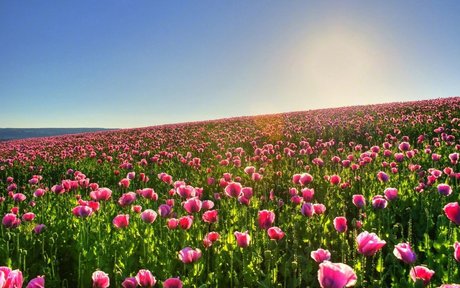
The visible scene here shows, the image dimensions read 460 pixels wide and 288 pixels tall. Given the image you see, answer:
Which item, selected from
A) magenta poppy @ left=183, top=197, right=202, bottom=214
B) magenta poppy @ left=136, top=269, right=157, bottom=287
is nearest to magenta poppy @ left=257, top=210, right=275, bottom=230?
magenta poppy @ left=183, top=197, right=202, bottom=214

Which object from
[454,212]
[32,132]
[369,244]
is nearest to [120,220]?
[369,244]

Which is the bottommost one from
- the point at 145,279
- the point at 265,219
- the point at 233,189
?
the point at 145,279

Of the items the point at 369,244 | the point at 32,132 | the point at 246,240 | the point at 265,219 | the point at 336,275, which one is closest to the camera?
the point at 336,275

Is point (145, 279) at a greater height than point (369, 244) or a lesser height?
lesser

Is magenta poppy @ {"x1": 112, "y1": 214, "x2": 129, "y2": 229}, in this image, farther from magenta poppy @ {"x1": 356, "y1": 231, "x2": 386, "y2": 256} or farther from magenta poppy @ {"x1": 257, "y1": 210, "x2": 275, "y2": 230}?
magenta poppy @ {"x1": 356, "y1": 231, "x2": 386, "y2": 256}

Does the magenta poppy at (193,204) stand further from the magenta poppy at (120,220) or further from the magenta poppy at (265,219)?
the magenta poppy at (265,219)

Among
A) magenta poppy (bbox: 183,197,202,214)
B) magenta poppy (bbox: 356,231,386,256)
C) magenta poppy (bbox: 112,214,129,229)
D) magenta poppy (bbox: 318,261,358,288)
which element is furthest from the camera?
magenta poppy (bbox: 183,197,202,214)

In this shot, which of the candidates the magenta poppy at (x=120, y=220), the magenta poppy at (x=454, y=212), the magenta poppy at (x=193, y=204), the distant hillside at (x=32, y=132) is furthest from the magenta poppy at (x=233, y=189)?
the distant hillside at (x=32, y=132)

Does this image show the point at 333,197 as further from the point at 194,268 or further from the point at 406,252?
the point at 406,252

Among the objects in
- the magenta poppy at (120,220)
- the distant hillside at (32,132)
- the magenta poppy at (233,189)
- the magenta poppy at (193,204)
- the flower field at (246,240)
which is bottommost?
the flower field at (246,240)

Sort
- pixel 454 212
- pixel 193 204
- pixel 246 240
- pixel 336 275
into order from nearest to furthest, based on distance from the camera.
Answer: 1. pixel 336 275
2. pixel 454 212
3. pixel 246 240
4. pixel 193 204

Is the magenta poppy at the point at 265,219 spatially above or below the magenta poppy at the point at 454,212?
below

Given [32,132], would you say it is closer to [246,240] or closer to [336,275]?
[246,240]

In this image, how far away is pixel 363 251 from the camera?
223cm
